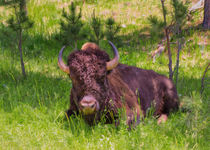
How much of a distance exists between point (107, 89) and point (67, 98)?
1522 millimetres

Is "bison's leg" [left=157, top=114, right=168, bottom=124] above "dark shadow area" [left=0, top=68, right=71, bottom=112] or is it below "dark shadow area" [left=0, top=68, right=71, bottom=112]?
below

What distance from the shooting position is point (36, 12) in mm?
11789

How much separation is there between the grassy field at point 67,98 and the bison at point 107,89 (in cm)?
27

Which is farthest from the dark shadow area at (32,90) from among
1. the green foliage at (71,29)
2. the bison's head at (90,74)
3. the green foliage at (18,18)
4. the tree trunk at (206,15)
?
the tree trunk at (206,15)

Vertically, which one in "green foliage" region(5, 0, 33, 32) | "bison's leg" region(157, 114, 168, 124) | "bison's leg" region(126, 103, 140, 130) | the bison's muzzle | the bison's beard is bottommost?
"bison's leg" region(157, 114, 168, 124)

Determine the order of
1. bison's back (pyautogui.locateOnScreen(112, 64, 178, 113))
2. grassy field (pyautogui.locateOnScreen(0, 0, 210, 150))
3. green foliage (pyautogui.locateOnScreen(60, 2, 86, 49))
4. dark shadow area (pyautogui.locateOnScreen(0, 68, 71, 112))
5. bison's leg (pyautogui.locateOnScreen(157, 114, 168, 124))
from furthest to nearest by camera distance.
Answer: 1. green foliage (pyautogui.locateOnScreen(60, 2, 86, 49))
2. bison's back (pyautogui.locateOnScreen(112, 64, 178, 113))
3. dark shadow area (pyautogui.locateOnScreen(0, 68, 71, 112))
4. bison's leg (pyautogui.locateOnScreen(157, 114, 168, 124))
5. grassy field (pyautogui.locateOnScreen(0, 0, 210, 150))

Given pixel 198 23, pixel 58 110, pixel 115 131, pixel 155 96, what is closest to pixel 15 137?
pixel 58 110

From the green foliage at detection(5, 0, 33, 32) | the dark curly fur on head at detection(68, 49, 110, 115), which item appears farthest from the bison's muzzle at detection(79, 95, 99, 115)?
the green foliage at detection(5, 0, 33, 32)

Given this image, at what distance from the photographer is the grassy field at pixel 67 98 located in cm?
418

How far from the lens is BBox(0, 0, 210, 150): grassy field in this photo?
4.18 meters

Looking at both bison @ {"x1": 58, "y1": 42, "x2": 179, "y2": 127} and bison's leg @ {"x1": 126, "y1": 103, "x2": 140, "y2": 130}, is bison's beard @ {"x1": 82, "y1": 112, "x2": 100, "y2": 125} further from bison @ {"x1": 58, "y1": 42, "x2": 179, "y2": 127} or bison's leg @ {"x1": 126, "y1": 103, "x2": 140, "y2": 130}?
bison's leg @ {"x1": 126, "y1": 103, "x2": 140, "y2": 130}

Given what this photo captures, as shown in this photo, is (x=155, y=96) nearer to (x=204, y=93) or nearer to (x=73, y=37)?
(x=204, y=93)

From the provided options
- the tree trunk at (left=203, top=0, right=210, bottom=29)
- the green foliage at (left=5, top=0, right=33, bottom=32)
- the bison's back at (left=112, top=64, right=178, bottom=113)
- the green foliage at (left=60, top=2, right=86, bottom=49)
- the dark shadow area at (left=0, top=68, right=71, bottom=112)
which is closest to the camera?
the dark shadow area at (left=0, top=68, right=71, bottom=112)

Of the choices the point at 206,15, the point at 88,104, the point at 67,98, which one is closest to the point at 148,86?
the point at 67,98
